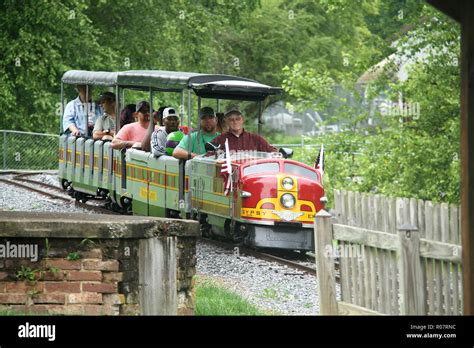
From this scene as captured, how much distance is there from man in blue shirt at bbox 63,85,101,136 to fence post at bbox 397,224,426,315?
54.1 ft

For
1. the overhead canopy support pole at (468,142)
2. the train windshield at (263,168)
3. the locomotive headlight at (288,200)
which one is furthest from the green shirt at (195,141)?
the overhead canopy support pole at (468,142)

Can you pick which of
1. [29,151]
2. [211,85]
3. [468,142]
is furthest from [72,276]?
[29,151]

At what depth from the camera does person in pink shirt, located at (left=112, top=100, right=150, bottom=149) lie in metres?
21.6

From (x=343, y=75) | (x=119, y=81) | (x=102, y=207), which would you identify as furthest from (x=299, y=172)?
(x=343, y=75)

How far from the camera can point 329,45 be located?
56906 mm

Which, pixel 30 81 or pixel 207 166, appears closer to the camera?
pixel 207 166

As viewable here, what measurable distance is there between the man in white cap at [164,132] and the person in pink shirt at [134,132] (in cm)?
141

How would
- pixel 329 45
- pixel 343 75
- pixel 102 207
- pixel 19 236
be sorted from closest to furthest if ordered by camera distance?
pixel 19 236 < pixel 102 207 < pixel 343 75 < pixel 329 45

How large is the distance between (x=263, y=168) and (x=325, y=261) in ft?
27.0

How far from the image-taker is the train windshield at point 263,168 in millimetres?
17797

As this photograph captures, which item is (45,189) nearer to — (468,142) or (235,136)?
(235,136)

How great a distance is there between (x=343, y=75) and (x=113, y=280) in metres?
20.8

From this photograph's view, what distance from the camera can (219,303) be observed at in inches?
484
